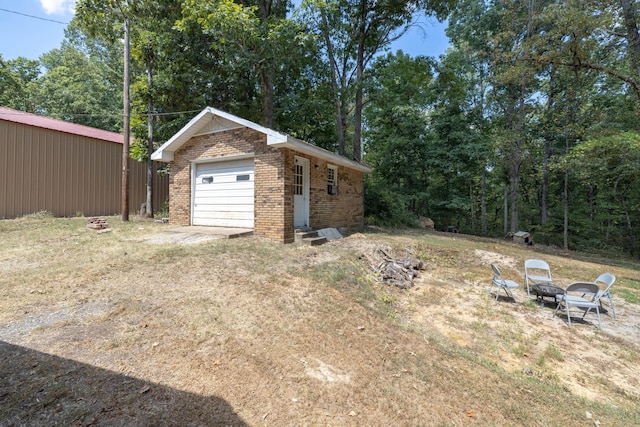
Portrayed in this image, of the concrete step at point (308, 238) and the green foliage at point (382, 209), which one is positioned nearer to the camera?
the concrete step at point (308, 238)

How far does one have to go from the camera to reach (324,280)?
16.9 feet

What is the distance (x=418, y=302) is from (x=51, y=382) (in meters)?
5.19

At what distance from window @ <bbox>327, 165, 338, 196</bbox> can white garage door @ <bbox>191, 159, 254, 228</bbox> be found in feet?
9.22

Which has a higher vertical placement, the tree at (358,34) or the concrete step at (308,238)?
the tree at (358,34)

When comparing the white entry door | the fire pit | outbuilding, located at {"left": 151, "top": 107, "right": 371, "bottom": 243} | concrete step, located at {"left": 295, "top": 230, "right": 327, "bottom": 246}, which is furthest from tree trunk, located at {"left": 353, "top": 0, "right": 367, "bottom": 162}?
the fire pit

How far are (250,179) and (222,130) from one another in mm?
1818

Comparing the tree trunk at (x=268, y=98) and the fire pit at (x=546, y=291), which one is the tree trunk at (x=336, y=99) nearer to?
the tree trunk at (x=268, y=98)

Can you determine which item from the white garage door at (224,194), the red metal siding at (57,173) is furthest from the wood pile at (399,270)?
the red metal siding at (57,173)

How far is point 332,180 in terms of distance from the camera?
10055 millimetres

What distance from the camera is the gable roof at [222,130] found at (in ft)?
23.7

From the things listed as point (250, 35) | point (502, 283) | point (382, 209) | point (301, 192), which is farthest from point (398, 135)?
point (502, 283)

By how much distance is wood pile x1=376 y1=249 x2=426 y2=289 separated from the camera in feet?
20.6

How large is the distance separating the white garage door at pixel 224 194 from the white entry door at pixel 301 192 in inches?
50.9

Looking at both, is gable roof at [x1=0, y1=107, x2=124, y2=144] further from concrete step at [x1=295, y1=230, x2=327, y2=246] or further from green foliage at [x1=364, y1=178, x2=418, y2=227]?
green foliage at [x1=364, y1=178, x2=418, y2=227]
